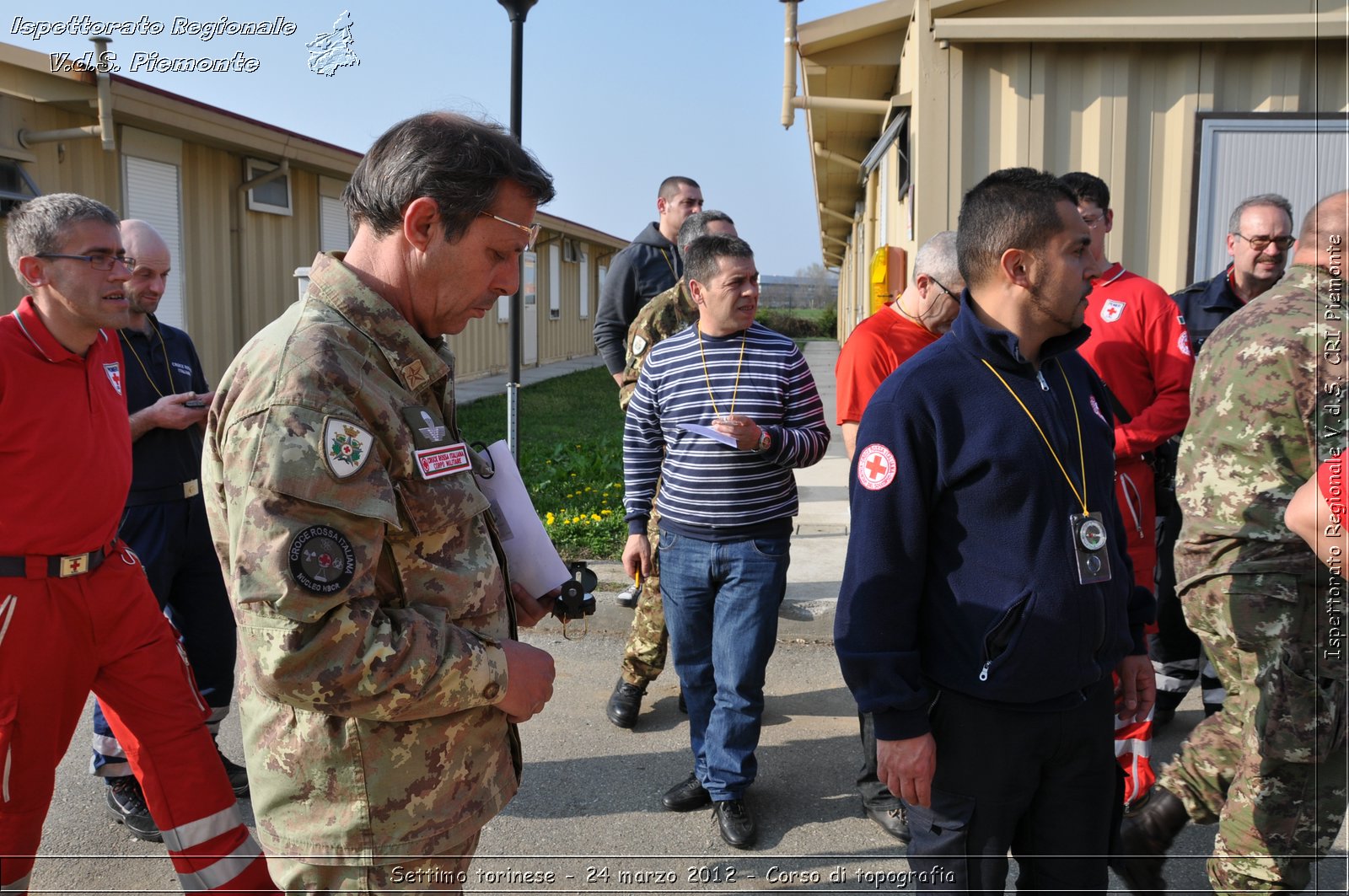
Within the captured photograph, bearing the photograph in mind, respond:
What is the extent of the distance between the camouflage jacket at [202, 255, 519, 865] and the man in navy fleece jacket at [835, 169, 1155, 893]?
0.91 metres

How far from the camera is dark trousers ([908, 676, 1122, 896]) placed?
2268 mm

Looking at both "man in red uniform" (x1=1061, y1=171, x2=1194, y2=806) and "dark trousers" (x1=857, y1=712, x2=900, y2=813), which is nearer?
"dark trousers" (x1=857, y1=712, x2=900, y2=813)

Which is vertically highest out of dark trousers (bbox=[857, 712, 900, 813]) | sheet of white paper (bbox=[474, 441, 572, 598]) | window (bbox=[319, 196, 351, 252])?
window (bbox=[319, 196, 351, 252])

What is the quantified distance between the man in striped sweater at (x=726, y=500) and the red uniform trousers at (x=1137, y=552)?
1.22 m

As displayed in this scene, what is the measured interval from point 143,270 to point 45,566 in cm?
157

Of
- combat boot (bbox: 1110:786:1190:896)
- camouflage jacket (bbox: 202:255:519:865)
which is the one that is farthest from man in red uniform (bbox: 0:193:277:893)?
combat boot (bbox: 1110:786:1190:896)

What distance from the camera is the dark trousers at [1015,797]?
7.44ft

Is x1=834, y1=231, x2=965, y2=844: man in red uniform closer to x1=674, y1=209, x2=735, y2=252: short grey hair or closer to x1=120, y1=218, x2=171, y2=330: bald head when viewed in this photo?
x1=674, y1=209, x2=735, y2=252: short grey hair

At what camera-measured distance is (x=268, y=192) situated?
12.5 meters

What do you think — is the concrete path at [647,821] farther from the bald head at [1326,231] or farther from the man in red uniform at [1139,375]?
the bald head at [1326,231]

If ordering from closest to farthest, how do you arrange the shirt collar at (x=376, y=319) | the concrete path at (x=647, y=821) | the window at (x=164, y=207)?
the shirt collar at (x=376, y=319), the concrete path at (x=647, y=821), the window at (x=164, y=207)

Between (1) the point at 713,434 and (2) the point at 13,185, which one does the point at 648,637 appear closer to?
(1) the point at 713,434

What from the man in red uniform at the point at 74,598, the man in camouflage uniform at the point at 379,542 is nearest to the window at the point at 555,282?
the man in red uniform at the point at 74,598

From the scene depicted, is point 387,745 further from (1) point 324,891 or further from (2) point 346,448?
(2) point 346,448
